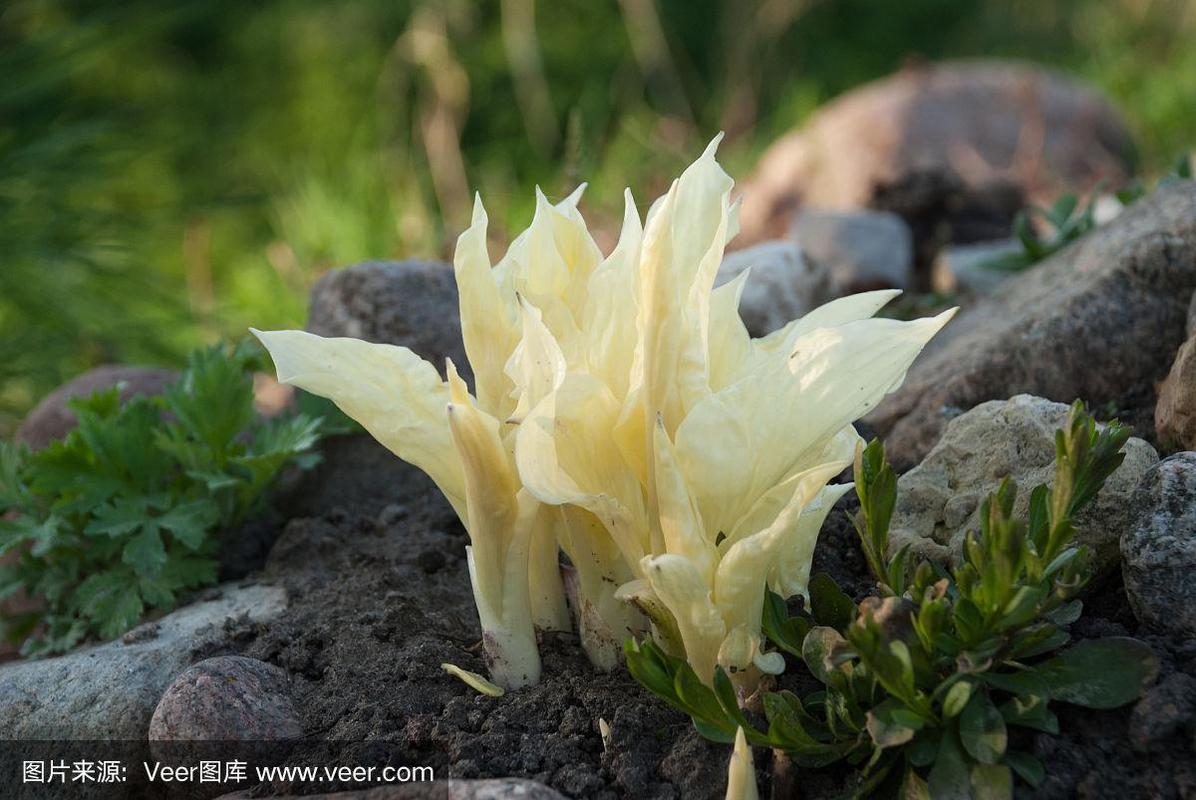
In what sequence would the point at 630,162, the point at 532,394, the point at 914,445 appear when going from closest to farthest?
1. the point at 532,394
2. the point at 914,445
3. the point at 630,162

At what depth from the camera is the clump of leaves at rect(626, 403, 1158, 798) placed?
1436 millimetres

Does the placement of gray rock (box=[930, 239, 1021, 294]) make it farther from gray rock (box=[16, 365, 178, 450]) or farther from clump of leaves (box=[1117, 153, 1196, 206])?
gray rock (box=[16, 365, 178, 450])

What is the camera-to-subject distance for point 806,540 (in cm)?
172

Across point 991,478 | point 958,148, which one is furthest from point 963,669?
point 958,148

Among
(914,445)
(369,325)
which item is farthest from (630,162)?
(914,445)

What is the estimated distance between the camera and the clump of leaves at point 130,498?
7.59ft

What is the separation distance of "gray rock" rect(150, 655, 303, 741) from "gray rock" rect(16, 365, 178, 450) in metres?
1.14

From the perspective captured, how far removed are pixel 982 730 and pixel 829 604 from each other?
11.2 inches

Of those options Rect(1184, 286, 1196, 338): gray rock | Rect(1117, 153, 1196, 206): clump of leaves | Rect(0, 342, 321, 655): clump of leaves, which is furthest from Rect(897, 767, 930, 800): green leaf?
Rect(1117, 153, 1196, 206): clump of leaves

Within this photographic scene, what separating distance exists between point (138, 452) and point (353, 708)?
34.3 inches

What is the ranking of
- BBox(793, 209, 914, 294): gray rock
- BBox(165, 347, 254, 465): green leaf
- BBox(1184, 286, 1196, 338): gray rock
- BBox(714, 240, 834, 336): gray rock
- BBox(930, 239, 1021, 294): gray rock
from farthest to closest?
1. BBox(793, 209, 914, 294): gray rock
2. BBox(930, 239, 1021, 294): gray rock
3. BBox(714, 240, 834, 336): gray rock
4. BBox(165, 347, 254, 465): green leaf
5. BBox(1184, 286, 1196, 338): gray rock

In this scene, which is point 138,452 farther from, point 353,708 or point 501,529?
point 501,529

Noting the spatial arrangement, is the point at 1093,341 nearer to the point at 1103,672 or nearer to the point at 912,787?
the point at 1103,672

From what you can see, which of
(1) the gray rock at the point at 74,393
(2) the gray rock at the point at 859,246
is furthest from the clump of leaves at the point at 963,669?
(2) the gray rock at the point at 859,246
